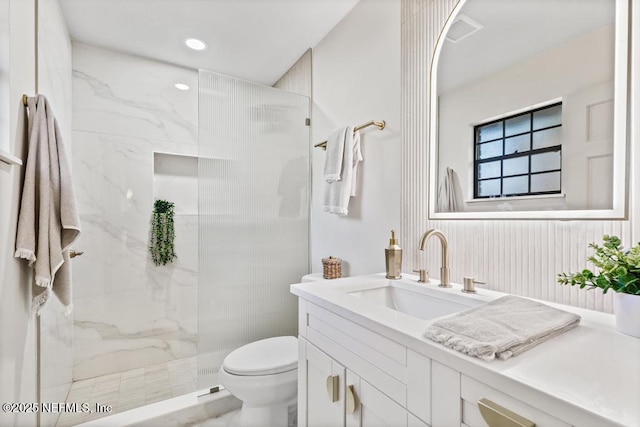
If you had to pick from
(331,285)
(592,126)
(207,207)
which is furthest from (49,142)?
(592,126)

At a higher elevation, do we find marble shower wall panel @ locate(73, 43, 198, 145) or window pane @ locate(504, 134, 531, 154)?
marble shower wall panel @ locate(73, 43, 198, 145)

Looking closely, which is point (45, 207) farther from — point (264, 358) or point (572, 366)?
point (572, 366)

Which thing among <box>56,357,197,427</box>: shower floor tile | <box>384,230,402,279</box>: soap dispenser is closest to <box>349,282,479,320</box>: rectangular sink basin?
<box>384,230,402,279</box>: soap dispenser

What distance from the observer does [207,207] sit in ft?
5.57

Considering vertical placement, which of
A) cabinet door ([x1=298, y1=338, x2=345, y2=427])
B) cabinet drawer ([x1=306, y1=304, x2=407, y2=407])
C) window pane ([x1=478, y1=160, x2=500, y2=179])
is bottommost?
cabinet door ([x1=298, y1=338, x2=345, y2=427])

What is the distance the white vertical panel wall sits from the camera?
837mm

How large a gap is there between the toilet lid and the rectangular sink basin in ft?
1.89

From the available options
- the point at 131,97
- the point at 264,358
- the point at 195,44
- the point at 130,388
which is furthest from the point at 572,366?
the point at 131,97

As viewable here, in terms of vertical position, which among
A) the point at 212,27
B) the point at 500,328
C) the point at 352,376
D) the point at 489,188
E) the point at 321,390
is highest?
the point at 212,27

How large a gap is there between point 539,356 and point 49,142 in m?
1.63

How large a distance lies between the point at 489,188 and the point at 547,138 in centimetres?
23

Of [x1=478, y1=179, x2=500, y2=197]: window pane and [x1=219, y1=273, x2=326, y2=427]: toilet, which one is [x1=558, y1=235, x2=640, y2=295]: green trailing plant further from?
[x1=219, y1=273, x2=326, y2=427]: toilet

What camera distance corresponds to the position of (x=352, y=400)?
83 centimetres

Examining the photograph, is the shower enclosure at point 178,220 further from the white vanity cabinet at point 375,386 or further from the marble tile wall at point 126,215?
the white vanity cabinet at point 375,386
